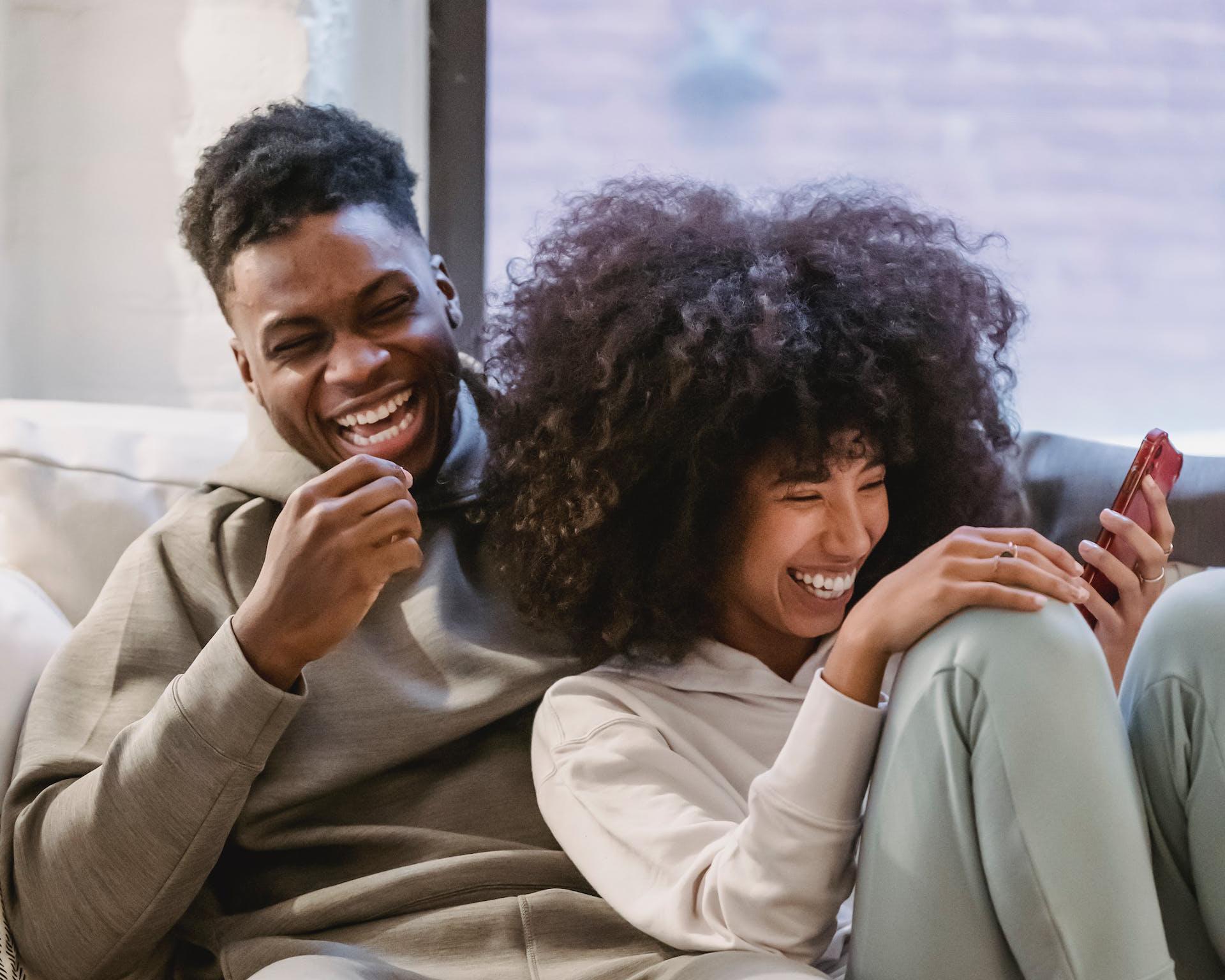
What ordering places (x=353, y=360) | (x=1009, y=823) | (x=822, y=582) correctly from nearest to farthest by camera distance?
(x=1009, y=823) → (x=822, y=582) → (x=353, y=360)

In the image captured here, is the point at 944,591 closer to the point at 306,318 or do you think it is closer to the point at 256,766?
the point at 256,766

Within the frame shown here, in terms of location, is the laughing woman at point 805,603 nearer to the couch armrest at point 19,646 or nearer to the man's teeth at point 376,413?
the man's teeth at point 376,413

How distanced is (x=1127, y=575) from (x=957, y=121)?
3.94ft

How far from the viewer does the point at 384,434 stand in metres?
1.32

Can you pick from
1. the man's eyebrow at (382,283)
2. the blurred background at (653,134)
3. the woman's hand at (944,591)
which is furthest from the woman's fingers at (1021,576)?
the blurred background at (653,134)

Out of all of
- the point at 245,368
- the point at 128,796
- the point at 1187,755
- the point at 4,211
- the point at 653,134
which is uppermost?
the point at 653,134

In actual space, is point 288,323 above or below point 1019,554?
above

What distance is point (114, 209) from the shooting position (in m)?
1.97

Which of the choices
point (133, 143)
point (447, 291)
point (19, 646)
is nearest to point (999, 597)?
point (447, 291)

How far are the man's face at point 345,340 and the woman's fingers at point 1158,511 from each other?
0.67 m

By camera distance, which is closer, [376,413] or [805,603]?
[805,603]

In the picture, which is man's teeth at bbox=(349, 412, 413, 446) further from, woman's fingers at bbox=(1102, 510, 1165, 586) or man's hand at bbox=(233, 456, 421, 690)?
woman's fingers at bbox=(1102, 510, 1165, 586)

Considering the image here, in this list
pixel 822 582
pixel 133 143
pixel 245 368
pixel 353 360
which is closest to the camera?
pixel 822 582

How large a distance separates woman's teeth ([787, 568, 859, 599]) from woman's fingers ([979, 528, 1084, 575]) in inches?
7.7
